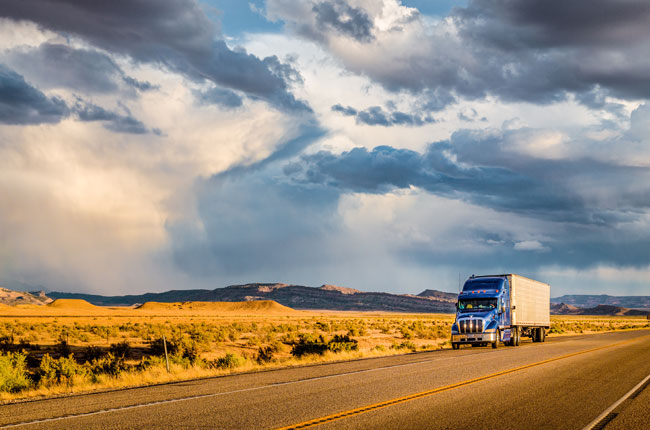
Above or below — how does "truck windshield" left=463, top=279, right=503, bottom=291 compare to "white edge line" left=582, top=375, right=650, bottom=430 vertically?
above

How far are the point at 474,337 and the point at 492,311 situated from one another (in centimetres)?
169

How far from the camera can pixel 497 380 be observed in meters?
16.0

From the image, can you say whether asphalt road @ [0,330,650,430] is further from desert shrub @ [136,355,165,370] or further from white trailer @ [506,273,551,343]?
white trailer @ [506,273,551,343]

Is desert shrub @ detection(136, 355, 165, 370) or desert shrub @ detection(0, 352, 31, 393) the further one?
desert shrub @ detection(136, 355, 165, 370)

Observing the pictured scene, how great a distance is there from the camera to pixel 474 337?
3066cm

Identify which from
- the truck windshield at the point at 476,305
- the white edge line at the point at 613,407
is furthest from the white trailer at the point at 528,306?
the white edge line at the point at 613,407

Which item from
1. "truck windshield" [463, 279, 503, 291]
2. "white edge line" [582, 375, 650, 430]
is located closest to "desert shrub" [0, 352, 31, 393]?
"white edge line" [582, 375, 650, 430]

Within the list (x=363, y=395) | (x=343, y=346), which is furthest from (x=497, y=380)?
(x=343, y=346)

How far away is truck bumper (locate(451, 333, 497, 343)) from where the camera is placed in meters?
30.5

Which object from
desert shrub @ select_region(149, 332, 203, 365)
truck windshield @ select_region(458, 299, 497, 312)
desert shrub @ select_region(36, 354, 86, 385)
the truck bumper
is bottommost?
desert shrub @ select_region(149, 332, 203, 365)

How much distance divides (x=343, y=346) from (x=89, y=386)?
15.3 meters

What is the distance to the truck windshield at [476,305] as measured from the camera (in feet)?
103

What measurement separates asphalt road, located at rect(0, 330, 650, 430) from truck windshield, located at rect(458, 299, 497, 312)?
40.5 ft

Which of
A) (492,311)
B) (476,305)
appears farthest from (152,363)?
(492,311)
